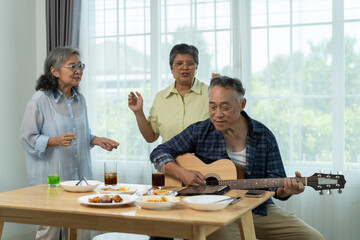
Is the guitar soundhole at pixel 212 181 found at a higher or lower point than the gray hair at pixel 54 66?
lower

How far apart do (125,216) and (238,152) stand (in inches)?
43.0

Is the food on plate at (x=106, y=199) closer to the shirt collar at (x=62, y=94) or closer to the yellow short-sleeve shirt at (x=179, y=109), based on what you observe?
the yellow short-sleeve shirt at (x=179, y=109)

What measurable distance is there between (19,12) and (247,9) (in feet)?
7.16

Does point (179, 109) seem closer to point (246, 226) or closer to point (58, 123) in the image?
point (58, 123)

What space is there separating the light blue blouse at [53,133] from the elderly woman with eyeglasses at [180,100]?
0.44 m

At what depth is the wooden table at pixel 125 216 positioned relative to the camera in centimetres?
193

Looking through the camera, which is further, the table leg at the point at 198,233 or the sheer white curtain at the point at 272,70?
the sheer white curtain at the point at 272,70

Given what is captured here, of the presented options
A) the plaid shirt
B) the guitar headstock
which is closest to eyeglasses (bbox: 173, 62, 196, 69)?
the plaid shirt

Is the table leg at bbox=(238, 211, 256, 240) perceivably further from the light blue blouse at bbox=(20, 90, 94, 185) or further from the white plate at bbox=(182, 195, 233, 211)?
the light blue blouse at bbox=(20, 90, 94, 185)

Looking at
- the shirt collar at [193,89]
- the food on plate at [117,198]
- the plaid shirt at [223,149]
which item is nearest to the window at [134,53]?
the shirt collar at [193,89]

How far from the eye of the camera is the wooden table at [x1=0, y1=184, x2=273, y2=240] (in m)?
1.93

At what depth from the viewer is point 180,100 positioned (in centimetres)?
343

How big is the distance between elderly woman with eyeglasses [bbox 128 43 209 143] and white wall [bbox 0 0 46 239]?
5.47 ft

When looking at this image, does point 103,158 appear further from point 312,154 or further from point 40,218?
point 40,218
